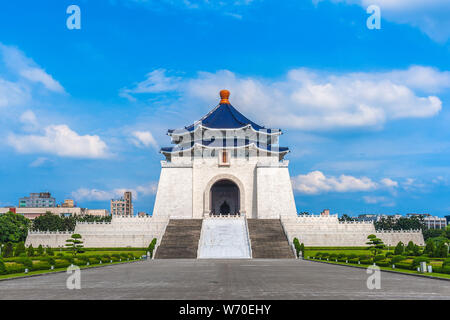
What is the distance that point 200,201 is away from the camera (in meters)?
44.6

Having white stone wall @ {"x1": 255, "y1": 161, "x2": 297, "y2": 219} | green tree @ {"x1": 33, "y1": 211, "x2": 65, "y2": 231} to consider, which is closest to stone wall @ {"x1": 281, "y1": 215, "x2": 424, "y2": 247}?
white stone wall @ {"x1": 255, "y1": 161, "x2": 297, "y2": 219}

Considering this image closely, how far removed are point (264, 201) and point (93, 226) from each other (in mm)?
15207

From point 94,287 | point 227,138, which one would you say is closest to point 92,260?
point 94,287

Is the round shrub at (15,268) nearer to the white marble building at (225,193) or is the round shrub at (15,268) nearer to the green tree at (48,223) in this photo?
the white marble building at (225,193)

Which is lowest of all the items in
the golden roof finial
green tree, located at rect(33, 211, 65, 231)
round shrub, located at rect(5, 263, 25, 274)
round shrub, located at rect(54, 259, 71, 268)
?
round shrub, located at rect(54, 259, 71, 268)

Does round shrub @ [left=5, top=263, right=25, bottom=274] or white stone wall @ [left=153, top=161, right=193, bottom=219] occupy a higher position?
white stone wall @ [left=153, top=161, right=193, bottom=219]

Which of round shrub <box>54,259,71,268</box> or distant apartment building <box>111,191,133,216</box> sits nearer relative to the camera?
round shrub <box>54,259,71,268</box>

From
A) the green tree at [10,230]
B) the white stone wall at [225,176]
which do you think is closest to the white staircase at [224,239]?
the white stone wall at [225,176]

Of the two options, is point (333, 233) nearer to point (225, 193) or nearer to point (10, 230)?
point (225, 193)

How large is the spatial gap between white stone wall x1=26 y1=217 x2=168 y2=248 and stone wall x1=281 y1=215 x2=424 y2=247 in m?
10.0

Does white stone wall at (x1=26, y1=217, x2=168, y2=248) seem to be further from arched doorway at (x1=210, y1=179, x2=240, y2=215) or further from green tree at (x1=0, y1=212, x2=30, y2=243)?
arched doorway at (x1=210, y1=179, x2=240, y2=215)

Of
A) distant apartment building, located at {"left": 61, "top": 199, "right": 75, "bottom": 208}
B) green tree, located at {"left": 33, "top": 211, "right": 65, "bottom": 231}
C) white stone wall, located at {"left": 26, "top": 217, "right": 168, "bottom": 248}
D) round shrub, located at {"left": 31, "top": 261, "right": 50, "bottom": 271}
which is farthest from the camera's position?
distant apartment building, located at {"left": 61, "top": 199, "right": 75, "bottom": 208}

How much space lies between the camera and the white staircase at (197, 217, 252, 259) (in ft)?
99.6
